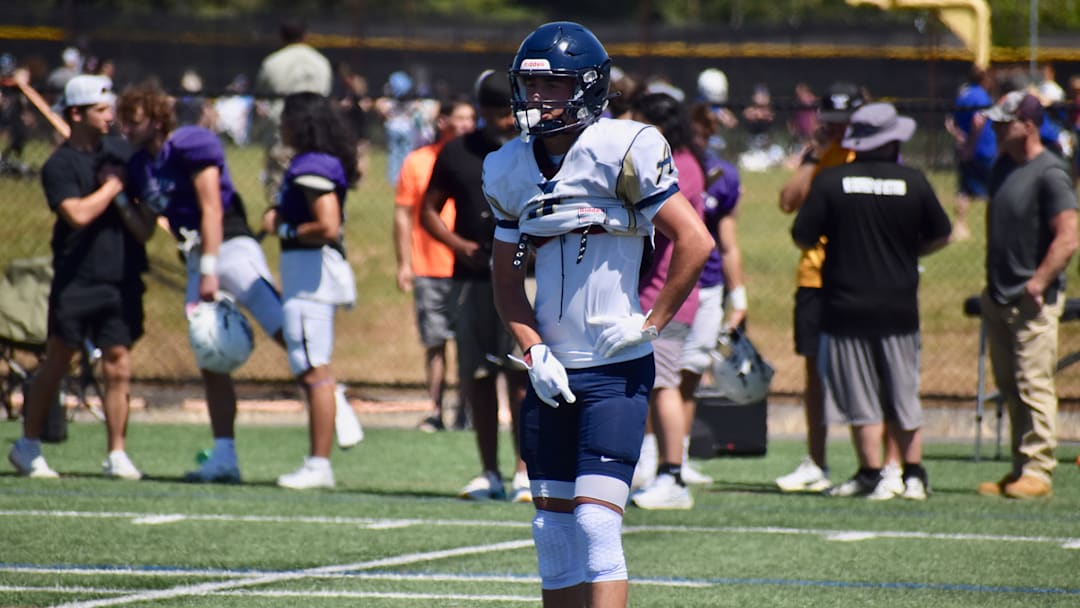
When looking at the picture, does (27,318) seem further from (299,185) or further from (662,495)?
(662,495)

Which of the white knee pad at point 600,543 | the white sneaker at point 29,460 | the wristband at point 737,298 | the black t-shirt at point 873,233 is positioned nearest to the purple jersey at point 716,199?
the wristband at point 737,298

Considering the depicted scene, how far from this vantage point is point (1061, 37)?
136 ft

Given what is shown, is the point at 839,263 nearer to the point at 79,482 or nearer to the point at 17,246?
the point at 79,482

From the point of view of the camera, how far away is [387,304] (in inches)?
760

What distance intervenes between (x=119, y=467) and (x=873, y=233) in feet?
15.0

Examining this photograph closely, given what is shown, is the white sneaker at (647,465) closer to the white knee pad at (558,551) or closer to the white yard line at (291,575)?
the white yard line at (291,575)

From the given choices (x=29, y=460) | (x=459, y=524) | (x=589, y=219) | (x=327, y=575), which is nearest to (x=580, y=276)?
(x=589, y=219)

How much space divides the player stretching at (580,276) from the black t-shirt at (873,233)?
4.27 meters

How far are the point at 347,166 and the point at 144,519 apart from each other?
247cm

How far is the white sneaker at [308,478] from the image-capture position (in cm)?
1001

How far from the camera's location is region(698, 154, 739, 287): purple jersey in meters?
10.3

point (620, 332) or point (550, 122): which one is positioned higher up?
point (550, 122)

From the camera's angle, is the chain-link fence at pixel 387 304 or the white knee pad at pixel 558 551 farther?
the chain-link fence at pixel 387 304

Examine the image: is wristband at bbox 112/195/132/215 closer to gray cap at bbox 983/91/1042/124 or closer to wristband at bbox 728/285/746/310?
wristband at bbox 728/285/746/310
